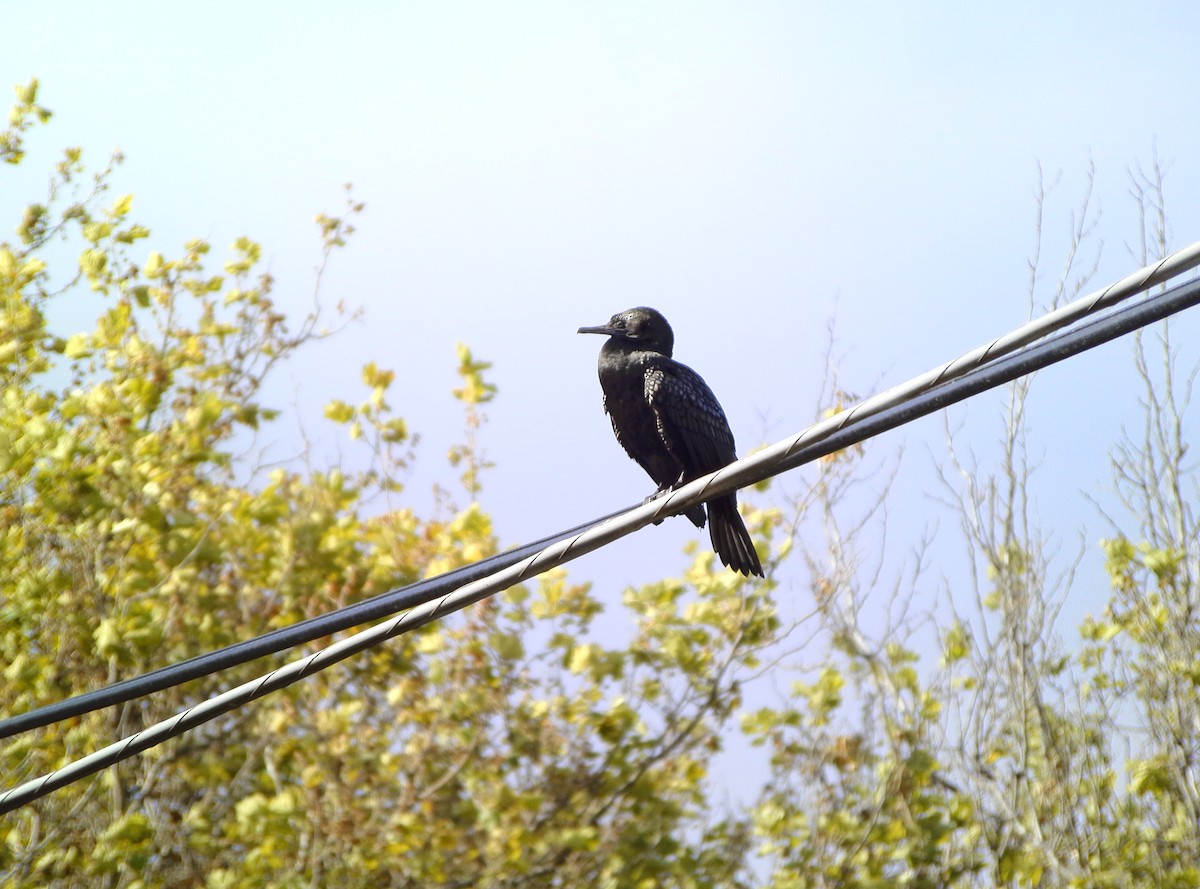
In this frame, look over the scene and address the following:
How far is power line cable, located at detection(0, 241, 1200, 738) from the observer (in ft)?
8.70

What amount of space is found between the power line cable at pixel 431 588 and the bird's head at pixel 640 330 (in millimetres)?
2255

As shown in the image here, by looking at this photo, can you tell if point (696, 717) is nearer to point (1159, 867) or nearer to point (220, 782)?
point (220, 782)

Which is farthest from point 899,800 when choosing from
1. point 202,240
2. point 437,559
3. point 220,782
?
point 202,240

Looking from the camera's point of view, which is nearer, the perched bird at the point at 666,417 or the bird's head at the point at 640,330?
the perched bird at the point at 666,417

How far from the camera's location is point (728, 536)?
4.92 metres

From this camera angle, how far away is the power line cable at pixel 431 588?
2.65 meters

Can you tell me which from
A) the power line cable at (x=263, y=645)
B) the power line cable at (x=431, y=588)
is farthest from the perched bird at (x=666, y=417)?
the power line cable at (x=263, y=645)

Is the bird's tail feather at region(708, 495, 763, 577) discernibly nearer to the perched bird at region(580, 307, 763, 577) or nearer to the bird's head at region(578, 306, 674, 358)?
the perched bird at region(580, 307, 763, 577)

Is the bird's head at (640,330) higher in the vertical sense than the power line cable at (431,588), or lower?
higher

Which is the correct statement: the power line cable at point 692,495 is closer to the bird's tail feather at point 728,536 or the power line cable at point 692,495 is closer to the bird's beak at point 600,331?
the bird's tail feather at point 728,536

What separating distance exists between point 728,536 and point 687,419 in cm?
53

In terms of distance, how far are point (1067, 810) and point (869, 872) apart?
75.4 inches

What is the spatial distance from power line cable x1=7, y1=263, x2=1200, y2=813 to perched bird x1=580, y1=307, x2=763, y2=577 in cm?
177

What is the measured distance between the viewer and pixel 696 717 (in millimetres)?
6223
